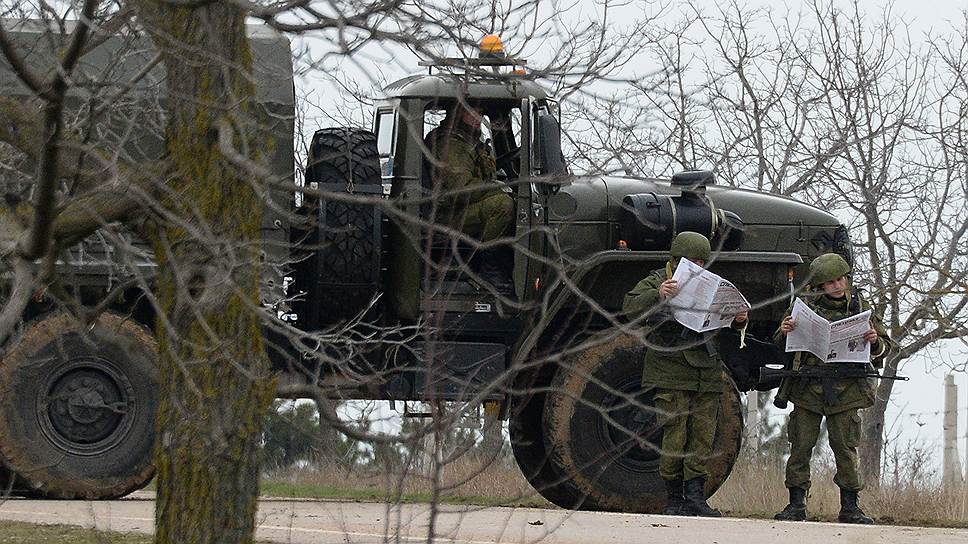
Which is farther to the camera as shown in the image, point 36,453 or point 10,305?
point 36,453

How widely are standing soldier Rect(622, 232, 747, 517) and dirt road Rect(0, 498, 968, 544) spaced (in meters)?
0.66

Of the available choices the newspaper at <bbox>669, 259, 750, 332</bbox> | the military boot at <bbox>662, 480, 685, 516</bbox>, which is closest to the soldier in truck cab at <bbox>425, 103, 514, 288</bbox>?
the newspaper at <bbox>669, 259, 750, 332</bbox>

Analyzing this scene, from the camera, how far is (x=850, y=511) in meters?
9.80

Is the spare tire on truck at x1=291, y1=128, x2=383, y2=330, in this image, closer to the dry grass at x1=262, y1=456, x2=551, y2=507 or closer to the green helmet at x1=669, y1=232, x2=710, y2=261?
the dry grass at x1=262, y1=456, x2=551, y2=507

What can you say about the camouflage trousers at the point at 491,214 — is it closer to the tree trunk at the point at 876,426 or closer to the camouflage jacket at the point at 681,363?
the camouflage jacket at the point at 681,363

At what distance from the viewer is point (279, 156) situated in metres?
10.0

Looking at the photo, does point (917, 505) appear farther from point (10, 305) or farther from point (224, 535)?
point (10, 305)

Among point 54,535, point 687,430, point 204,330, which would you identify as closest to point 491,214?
point 687,430

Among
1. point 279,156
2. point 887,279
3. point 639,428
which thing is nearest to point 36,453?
point 279,156

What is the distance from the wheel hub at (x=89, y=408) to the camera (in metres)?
10.1

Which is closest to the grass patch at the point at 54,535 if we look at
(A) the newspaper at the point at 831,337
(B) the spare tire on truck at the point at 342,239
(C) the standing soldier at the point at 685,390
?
(B) the spare tire on truck at the point at 342,239

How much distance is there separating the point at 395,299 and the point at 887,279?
6.49 m

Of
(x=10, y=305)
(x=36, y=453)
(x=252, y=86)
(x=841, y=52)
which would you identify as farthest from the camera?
(x=841, y=52)

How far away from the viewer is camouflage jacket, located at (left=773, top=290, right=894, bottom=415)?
32.5 ft
